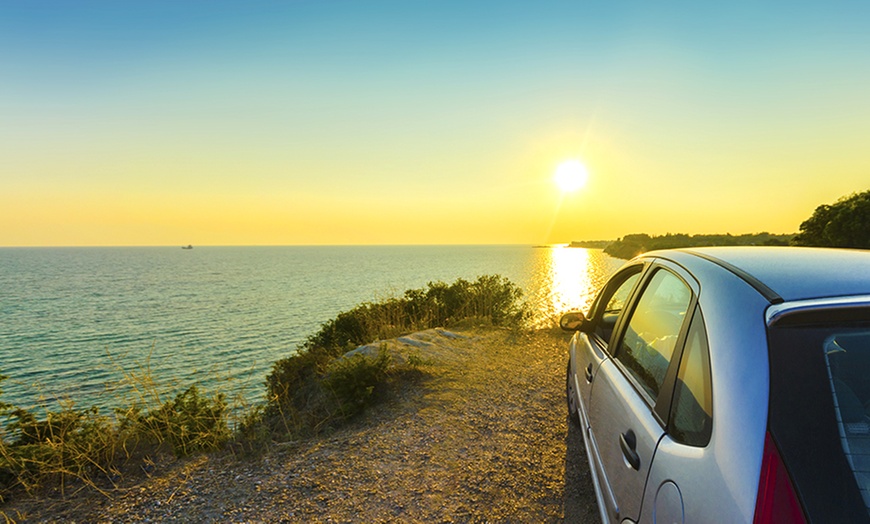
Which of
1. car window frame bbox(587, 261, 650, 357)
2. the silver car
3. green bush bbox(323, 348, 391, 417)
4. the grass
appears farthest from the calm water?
the silver car

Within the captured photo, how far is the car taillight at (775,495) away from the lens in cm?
116

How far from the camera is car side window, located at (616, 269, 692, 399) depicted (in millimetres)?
2213

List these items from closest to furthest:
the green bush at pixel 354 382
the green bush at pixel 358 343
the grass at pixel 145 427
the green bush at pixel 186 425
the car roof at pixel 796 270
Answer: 1. the car roof at pixel 796 270
2. the grass at pixel 145 427
3. the green bush at pixel 186 425
4. the green bush at pixel 354 382
5. the green bush at pixel 358 343

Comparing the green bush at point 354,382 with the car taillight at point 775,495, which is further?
the green bush at point 354,382

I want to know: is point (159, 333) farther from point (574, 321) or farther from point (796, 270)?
point (796, 270)

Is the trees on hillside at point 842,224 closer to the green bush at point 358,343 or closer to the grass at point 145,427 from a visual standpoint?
the green bush at point 358,343

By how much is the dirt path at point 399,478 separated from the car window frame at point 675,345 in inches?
67.3

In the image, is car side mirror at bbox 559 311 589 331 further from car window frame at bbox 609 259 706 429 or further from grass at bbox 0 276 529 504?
grass at bbox 0 276 529 504

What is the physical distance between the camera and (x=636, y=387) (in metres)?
2.39

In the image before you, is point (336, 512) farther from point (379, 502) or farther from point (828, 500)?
point (828, 500)

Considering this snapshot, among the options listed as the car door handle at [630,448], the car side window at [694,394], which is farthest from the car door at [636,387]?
the car side window at [694,394]

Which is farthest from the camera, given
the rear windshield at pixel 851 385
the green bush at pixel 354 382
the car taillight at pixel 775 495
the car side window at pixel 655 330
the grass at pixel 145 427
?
the green bush at pixel 354 382

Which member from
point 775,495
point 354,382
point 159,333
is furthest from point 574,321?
point 159,333

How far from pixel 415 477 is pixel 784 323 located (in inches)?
138
